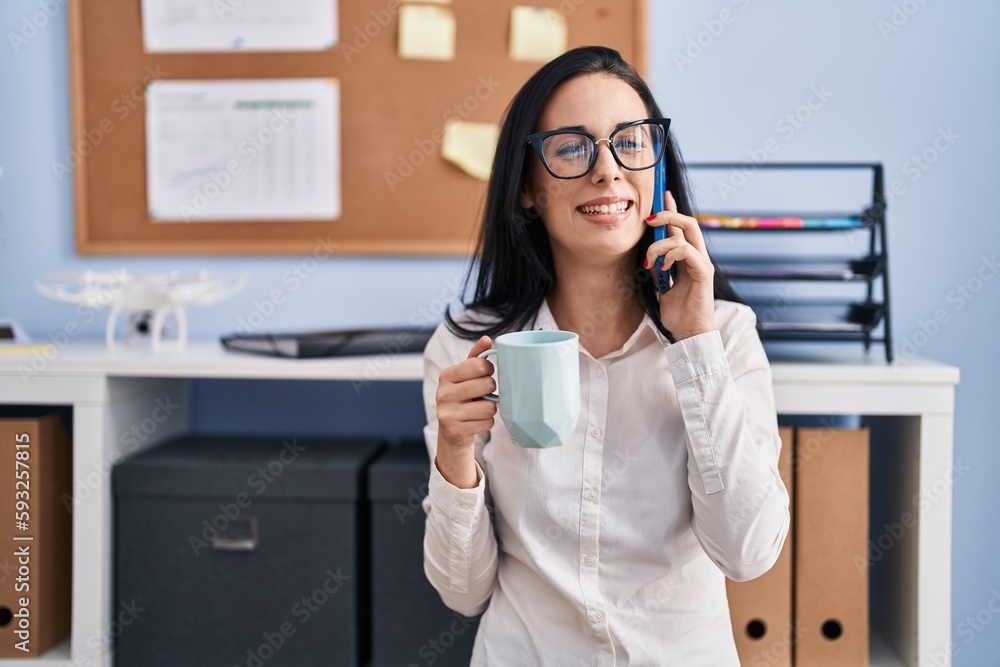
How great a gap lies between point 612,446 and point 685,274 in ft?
0.82

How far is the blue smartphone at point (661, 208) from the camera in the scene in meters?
0.99

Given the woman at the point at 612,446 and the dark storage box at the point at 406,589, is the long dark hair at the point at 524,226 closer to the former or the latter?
the woman at the point at 612,446

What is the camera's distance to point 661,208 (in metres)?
1.03

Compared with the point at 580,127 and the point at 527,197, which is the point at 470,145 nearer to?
the point at 527,197

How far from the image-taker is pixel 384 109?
169cm

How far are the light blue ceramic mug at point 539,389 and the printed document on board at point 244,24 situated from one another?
3.86 ft

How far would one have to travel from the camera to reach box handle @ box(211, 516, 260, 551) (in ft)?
4.45

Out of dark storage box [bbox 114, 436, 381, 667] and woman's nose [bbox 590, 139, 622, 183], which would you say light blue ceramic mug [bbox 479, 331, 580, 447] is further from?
dark storage box [bbox 114, 436, 381, 667]

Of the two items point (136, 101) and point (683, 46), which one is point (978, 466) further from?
point (136, 101)

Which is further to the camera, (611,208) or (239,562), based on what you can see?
(239,562)

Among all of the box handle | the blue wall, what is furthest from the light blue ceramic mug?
the blue wall

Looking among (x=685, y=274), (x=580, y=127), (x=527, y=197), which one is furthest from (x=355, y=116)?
(x=685, y=274)

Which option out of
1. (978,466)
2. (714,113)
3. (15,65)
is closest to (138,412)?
(15,65)

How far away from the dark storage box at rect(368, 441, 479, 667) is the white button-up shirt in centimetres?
29
